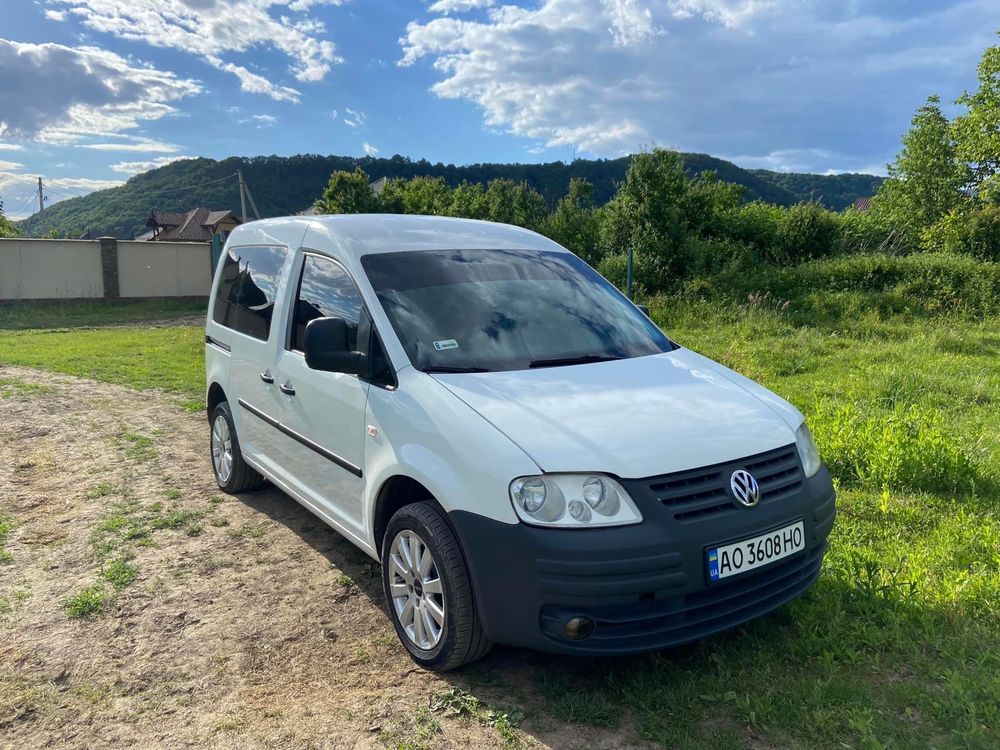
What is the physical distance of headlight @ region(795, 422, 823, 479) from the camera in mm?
3078

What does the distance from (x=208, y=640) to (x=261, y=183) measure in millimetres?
77912

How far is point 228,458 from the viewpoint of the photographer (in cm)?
534

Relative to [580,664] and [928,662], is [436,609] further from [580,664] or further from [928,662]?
[928,662]

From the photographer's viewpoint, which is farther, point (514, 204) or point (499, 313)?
point (514, 204)

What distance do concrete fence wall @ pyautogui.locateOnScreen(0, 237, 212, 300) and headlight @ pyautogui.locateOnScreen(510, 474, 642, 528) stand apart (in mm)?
24134

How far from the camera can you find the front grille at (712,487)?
2598 millimetres

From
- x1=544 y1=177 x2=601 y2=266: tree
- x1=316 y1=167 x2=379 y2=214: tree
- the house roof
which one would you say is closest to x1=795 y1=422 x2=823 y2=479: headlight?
x1=544 y1=177 x2=601 y2=266: tree

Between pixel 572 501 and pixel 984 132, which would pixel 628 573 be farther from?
pixel 984 132

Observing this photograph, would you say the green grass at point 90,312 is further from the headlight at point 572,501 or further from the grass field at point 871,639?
the headlight at point 572,501

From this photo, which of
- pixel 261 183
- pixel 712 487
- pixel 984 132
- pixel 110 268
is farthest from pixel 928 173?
pixel 261 183

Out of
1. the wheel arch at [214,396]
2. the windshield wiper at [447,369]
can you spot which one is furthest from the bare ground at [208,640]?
the windshield wiper at [447,369]

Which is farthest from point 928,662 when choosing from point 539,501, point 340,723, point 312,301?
point 312,301

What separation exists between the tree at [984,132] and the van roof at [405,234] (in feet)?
87.5

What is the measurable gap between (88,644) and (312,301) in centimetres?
200
